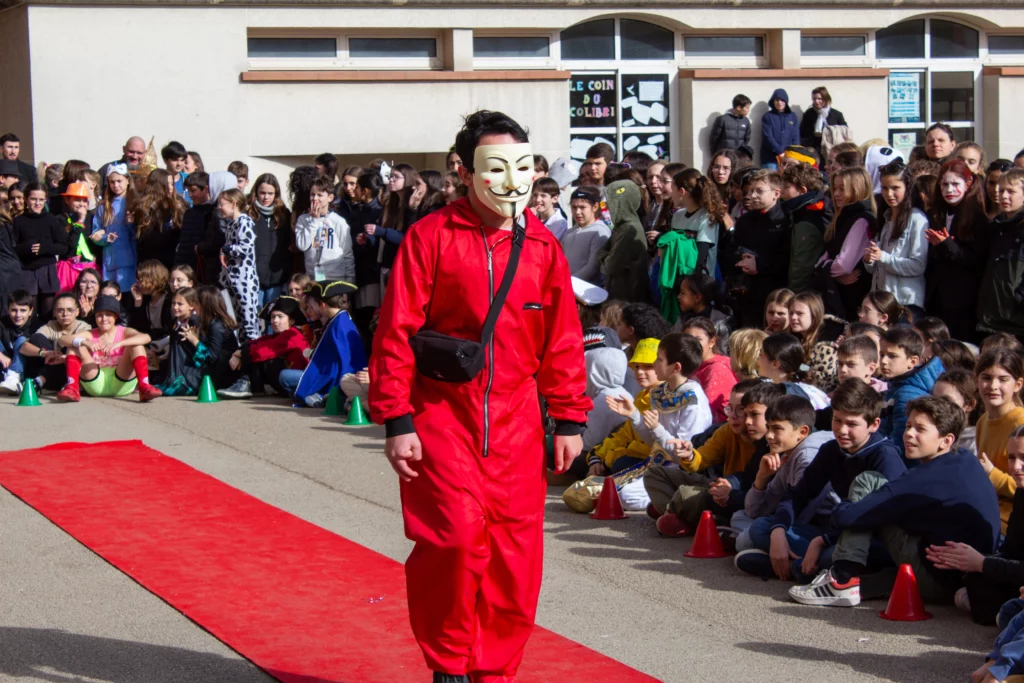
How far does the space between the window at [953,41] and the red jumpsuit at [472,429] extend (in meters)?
17.6

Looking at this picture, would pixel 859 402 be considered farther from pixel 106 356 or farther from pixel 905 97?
pixel 905 97

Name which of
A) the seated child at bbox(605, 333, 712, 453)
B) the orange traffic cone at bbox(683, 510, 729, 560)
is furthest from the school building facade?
the orange traffic cone at bbox(683, 510, 729, 560)

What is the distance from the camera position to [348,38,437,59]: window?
18844 millimetres

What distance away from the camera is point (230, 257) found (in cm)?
1266

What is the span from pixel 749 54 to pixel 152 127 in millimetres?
8436

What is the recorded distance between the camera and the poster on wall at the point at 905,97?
67.7 feet

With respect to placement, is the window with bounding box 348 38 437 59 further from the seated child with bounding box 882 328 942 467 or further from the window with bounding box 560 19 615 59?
the seated child with bounding box 882 328 942 467

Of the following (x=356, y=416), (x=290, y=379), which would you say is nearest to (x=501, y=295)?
(x=356, y=416)

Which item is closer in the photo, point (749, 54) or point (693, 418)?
point (693, 418)

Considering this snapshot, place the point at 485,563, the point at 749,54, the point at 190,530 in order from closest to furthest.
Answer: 1. the point at 485,563
2. the point at 190,530
3. the point at 749,54

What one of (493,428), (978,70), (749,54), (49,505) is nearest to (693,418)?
(493,428)

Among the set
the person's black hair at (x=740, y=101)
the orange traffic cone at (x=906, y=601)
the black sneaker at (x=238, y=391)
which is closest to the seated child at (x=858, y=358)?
the orange traffic cone at (x=906, y=601)

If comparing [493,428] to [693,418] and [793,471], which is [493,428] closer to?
[793,471]

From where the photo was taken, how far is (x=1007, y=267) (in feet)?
27.9
